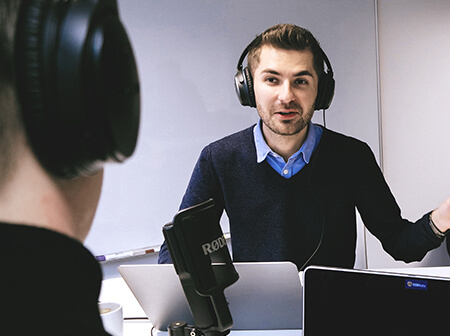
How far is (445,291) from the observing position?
2.24ft

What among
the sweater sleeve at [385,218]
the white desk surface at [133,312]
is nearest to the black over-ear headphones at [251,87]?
the sweater sleeve at [385,218]

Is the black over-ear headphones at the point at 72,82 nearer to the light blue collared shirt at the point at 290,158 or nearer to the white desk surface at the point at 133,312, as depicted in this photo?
the white desk surface at the point at 133,312

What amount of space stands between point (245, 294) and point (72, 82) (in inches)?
27.6

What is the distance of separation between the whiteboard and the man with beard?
0.61 m

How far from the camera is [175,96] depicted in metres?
2.13

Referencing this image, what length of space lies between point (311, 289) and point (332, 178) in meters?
0.79

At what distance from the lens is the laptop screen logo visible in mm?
694

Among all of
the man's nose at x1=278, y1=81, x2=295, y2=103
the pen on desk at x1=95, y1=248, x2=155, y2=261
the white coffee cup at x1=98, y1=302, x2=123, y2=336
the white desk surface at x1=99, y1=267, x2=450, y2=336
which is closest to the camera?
the white coffee cup at x1=98, y1=302, x2=123, y2=336

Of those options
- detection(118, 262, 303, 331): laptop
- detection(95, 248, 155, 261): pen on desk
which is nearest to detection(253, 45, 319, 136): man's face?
detection(118, 262, 303, 331): laptop

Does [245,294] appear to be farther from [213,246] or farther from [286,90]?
[286,90]

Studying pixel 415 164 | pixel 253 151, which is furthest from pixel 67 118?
pixel 415 164

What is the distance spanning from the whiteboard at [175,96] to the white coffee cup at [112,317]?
41.3 inches

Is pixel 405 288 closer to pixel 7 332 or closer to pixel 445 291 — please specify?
pixel 445 291

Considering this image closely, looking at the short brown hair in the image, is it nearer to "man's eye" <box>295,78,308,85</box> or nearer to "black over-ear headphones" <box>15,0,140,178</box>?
"man's eye" <box>295,78,308,85</box>
